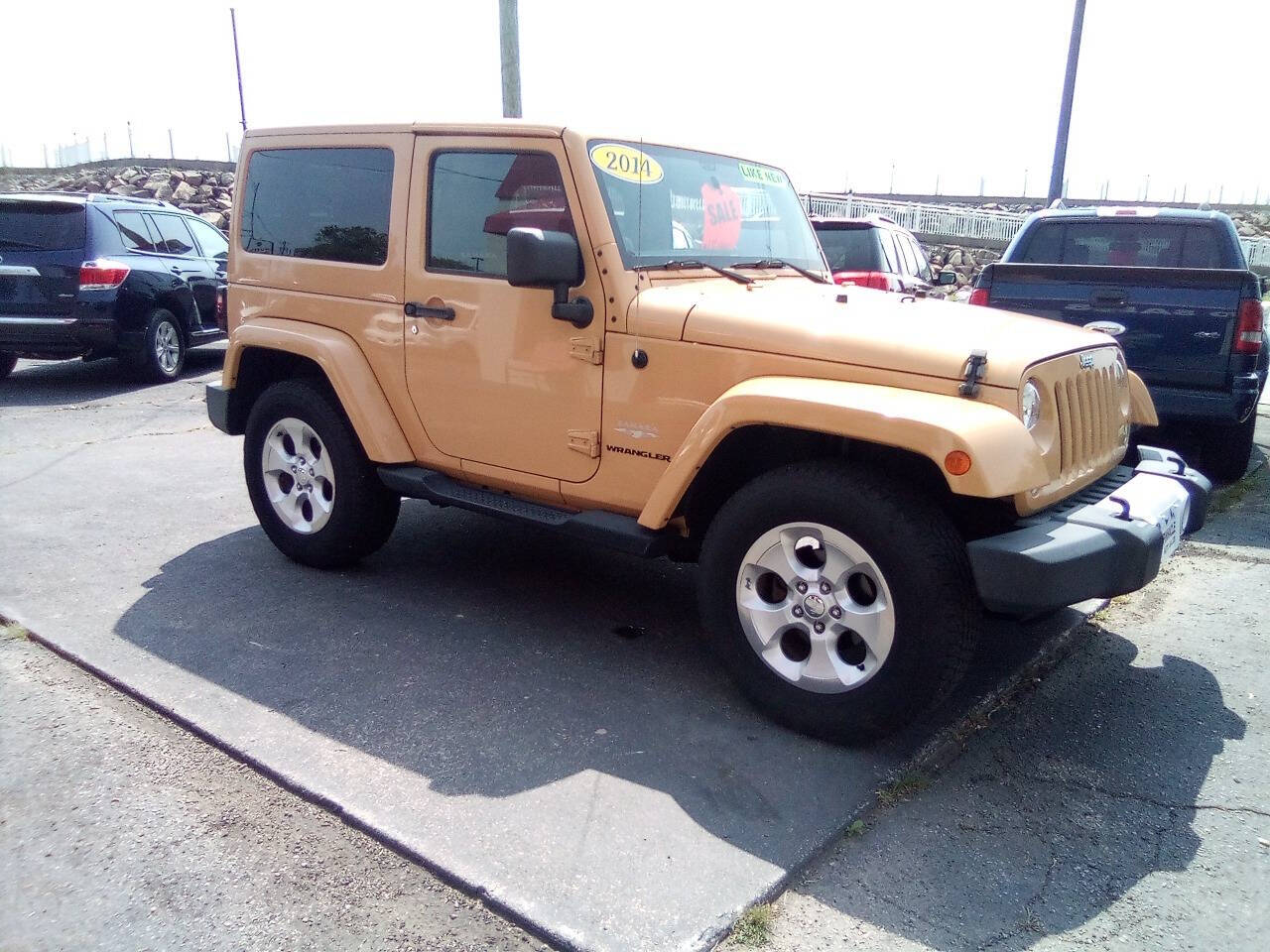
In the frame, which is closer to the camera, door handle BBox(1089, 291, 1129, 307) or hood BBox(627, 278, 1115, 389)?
hood BBox(627, 278, 1115, 389)

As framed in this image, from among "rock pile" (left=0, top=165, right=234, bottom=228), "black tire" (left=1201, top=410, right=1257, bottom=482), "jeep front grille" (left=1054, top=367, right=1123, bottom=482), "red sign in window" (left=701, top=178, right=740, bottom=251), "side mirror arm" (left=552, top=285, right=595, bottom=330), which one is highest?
"rock pile" (left=0, top=165, right=234, bottom=228)

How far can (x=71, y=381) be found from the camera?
33.8 ft

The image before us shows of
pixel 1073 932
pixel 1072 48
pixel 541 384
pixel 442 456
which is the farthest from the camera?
pixel 1072 48

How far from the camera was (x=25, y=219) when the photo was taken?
9.26m

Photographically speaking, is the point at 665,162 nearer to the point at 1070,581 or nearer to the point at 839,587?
the point at 839,587

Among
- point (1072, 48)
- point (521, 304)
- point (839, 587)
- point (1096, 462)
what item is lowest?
point (839, 587)

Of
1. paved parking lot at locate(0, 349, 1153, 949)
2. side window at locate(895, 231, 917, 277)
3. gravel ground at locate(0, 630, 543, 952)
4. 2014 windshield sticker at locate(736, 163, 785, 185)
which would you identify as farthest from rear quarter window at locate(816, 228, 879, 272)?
gravel ground at locate(0, 630, 543, 952)

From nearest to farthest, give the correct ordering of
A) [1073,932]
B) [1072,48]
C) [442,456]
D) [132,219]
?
[1073,932] → [442,456] → [132,219] → [1072,48]

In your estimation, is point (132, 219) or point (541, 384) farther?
point (132, 219)

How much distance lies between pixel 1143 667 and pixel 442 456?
3031 millimetres

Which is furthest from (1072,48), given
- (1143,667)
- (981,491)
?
(981,491)

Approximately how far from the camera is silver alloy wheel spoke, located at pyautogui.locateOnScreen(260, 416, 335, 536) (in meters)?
4.65

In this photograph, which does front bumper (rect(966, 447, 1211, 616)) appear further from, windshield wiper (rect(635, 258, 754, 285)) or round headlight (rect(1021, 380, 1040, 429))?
windshield wiper (rect(635, 258, 754, 285))

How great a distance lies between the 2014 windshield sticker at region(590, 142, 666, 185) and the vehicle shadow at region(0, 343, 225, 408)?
6.46 meters
